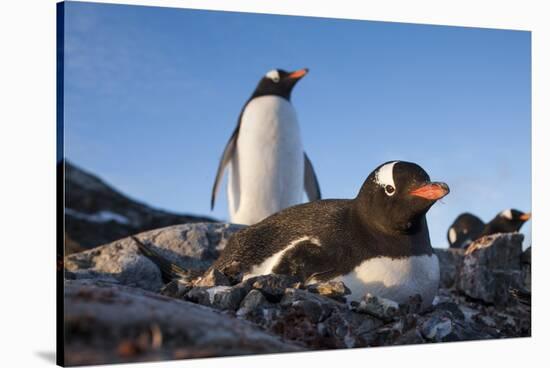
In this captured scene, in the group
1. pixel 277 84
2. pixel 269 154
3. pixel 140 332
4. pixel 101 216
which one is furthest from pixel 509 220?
pixel 101 216

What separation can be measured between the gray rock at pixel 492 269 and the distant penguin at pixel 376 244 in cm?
155

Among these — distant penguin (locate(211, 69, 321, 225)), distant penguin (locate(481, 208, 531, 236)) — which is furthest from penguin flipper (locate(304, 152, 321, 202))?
distant penguin (locate(481, 208, 531, 236))

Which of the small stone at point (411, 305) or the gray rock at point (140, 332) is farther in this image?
the small stone at point (411, 305)

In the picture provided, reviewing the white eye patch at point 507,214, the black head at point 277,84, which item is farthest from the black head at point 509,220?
the black head at point 277,84

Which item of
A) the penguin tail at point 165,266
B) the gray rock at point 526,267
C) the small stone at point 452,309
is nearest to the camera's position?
the small stone at point 452,309

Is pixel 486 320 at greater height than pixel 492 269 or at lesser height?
lesser

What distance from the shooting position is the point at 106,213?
45.4 ft

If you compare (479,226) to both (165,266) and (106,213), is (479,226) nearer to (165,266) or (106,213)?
(165,266)

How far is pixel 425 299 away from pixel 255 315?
112cm

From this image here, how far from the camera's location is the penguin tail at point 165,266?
6280mm

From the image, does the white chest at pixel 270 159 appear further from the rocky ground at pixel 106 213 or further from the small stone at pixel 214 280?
the rocky ground at pixel 106 213

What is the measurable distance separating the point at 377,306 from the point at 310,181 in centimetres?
414

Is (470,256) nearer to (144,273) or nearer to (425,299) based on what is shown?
(425,299)

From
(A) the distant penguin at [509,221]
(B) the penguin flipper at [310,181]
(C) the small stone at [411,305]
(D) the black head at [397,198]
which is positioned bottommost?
(C) the small stone at [411,305]
